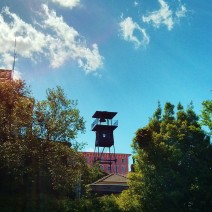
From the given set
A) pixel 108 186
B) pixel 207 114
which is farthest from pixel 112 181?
pixel 207 114

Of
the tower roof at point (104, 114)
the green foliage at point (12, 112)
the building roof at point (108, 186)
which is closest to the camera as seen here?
the green foliage at point (12, 112)

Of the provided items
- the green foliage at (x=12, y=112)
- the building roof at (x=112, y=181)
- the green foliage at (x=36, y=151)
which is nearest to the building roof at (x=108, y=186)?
the building roof at (x=112, y=181)

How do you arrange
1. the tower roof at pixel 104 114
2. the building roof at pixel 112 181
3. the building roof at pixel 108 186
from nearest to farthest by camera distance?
the building roof at pixel 108 186
the building roof at pixel 112 181
the tower roof at pixel 104 114

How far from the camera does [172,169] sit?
97.2 feet

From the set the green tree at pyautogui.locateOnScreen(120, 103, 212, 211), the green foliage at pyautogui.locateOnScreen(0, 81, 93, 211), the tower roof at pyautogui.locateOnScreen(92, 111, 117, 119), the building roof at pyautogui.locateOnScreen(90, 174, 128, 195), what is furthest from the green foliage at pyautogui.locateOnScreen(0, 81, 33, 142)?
the tower roof at pyautogui.locateOnScreen(92, 111, 117, 119)

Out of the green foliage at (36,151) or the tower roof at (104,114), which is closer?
the green foliage at (36,151)

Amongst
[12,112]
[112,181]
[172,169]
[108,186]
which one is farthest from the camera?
[112,181]

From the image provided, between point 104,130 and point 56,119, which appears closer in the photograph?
point 56,119

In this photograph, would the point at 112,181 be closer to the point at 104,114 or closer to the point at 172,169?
the point at 172,169

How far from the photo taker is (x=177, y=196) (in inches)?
1118

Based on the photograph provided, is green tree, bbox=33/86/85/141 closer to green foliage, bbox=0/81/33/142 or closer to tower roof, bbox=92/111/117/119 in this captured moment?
green foliage, bbox=0/81/33/142

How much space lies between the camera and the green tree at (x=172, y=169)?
28859 millimetres

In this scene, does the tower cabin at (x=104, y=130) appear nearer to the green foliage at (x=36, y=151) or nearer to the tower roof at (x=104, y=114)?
the tower roof at (x=104, y=114)

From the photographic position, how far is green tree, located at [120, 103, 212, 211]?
1136 inches
